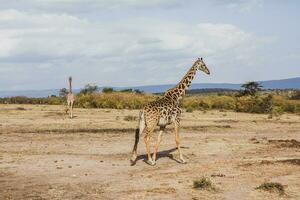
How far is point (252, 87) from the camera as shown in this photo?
54.1 m

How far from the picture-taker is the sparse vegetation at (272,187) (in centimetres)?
1457

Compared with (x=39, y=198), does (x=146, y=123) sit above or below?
above

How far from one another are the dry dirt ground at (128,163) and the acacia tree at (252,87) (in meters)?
22.2

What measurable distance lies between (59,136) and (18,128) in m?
3.98

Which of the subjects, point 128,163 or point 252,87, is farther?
point 252,87

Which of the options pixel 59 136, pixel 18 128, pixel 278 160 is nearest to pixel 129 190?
pixel 278 160

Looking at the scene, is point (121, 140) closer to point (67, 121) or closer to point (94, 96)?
point (67, 121)

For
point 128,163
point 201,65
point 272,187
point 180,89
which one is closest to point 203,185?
point 272,187

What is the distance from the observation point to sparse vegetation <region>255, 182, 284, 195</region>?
47.8ft

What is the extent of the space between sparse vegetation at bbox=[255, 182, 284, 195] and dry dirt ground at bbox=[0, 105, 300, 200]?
0.17 metres

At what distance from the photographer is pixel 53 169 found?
698 inches

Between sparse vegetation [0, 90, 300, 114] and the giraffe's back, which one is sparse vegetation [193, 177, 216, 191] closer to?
the giraffe's back

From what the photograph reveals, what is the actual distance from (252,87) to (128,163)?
3656 cm

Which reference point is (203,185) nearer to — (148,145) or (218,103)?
(148,145)
